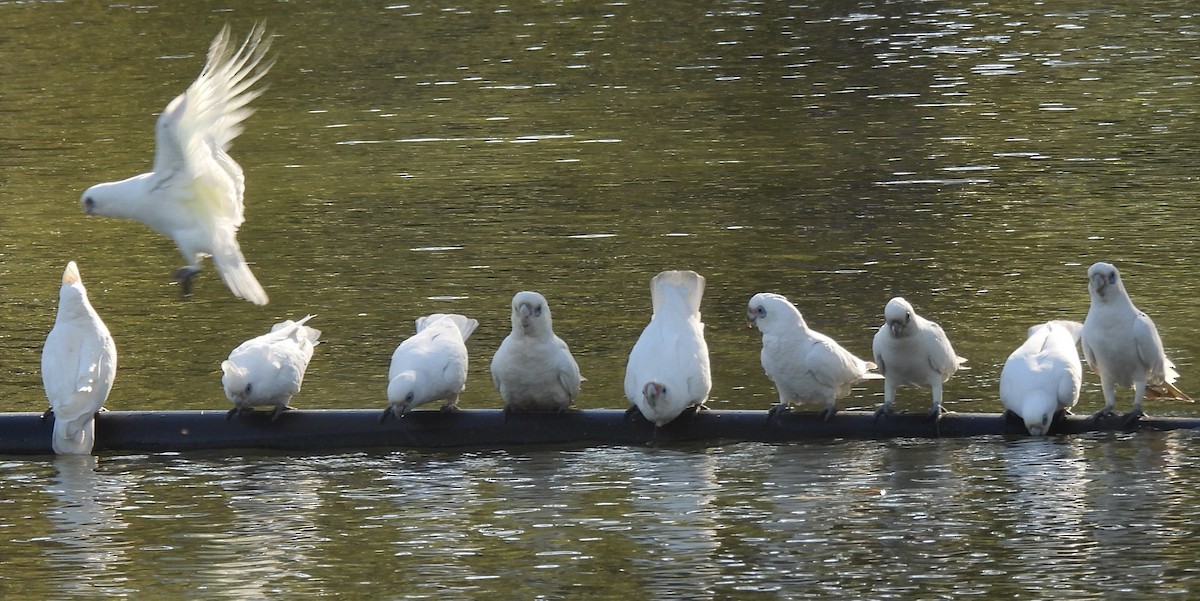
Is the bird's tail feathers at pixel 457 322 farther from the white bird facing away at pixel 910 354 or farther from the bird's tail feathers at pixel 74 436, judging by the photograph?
the white bird facing away at pixel 910 354

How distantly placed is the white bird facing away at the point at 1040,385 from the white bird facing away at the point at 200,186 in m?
3.55

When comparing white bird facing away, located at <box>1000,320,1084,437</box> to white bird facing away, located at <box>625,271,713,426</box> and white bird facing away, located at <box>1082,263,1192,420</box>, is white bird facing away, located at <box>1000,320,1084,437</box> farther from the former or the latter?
white bird facing away, located at <box>625,271,713,426</box>

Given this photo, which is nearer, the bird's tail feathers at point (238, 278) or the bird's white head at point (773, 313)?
the bird's white head at point (773, 313)

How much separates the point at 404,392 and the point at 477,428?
432mm

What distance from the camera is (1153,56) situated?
19.2 m

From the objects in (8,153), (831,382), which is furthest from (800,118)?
(831,382)

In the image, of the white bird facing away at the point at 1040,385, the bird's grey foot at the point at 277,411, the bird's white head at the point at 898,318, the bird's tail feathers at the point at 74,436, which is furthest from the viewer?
the bird's grey foot at the point at 277,411

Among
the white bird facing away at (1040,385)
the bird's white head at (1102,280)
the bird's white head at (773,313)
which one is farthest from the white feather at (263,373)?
the bird's white head at (1102,280)

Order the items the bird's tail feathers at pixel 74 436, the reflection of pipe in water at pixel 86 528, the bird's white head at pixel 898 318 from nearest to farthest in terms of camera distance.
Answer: the reflection of pipe in water at pixel 86 528
the bird's white head at pixel 898 318
the bird's tail feathers at pixel 74 436

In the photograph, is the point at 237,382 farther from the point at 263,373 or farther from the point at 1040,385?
the point at 1040,385

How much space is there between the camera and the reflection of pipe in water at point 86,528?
713 centimetres

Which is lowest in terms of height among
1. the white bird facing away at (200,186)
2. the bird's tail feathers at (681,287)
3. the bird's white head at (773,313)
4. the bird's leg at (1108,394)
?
the bird's leg at (1108,394)

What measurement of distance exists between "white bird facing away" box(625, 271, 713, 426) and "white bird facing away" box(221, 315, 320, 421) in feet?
5.16

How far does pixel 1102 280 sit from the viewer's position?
8.24 metres
